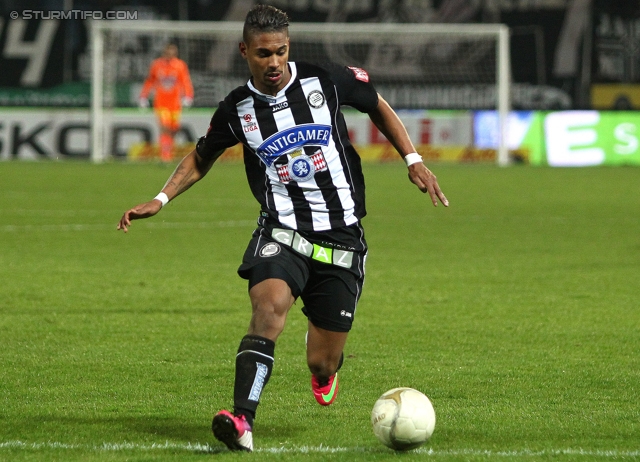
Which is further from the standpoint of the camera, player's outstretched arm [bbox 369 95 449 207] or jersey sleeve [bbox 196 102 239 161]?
jersey sleeve [bbox 196 102 239 161]

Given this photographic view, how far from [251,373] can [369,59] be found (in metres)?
25.1

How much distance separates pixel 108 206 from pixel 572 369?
11.0 metres

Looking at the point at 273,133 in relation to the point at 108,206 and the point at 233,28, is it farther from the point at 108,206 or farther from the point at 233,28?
the point at 233,28

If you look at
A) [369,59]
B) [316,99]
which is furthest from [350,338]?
[369,59]

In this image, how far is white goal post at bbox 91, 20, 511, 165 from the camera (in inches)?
1117

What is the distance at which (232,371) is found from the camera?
20.8 feet

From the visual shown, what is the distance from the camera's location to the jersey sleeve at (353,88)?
205 inches

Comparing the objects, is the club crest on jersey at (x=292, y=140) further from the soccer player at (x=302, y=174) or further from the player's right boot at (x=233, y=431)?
the player's right boot at (x=233, y=431)

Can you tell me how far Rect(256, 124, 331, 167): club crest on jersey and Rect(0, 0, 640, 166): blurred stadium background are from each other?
835 inches

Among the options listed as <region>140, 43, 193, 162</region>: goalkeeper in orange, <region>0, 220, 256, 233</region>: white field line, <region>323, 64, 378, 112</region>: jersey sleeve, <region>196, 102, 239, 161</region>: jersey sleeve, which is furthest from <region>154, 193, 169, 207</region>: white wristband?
<region>140, 43, 193, 162</region>: goalkeeper in orange

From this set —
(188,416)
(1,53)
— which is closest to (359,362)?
(188,416)

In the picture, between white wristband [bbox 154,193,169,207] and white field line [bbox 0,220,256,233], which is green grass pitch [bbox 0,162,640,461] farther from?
white wristband [bbox 154,193,169,207]

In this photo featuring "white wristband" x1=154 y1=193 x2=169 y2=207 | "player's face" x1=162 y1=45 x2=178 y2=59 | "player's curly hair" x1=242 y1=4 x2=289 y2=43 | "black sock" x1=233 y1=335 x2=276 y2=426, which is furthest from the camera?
"player's face" x1=162 y1=45 x2=178 y2=59

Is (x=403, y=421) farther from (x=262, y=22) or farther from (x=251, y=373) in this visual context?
(x=262, y=22)
